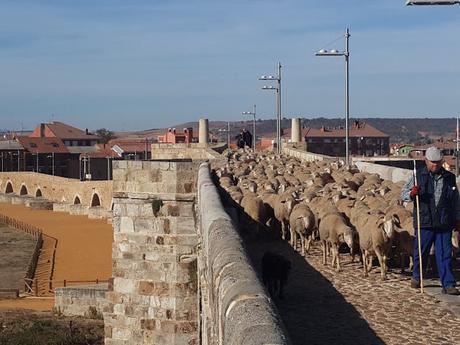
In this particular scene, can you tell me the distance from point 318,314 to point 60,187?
66.4m

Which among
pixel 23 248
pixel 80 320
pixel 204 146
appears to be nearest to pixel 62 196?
pixel 23 248

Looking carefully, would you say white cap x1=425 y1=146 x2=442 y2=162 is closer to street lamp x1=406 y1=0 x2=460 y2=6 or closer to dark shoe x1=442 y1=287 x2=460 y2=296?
A: dark shoe x1=442 y1=287 x2=460 y2=296

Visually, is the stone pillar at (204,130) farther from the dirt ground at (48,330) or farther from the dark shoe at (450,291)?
the dark shoe at (450,291)

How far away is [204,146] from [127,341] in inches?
1499

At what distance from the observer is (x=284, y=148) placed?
50.9 m

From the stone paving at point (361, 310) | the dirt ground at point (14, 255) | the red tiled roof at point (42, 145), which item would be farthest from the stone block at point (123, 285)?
the red tiled roof at point (42, 145)

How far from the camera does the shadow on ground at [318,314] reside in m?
8.00

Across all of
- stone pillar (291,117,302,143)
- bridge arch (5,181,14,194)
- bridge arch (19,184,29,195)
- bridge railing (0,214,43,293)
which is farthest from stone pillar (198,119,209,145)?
bridge arch (5,181,14,194)

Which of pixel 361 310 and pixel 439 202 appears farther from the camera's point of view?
pixel 439 202

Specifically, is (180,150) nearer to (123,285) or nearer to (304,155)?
(304,155)

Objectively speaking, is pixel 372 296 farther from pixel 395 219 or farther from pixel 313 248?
pixel 313 248

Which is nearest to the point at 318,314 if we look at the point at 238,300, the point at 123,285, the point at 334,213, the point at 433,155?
the point at 433,155

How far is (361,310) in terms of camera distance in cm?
901

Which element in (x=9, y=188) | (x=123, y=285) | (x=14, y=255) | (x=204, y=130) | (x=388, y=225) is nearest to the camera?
(x=388, y=225)
